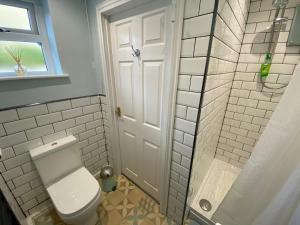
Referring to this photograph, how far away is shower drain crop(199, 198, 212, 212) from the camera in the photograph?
4.44ft

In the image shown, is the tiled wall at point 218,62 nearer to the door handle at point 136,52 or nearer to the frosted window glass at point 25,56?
the door handle at point 136,52

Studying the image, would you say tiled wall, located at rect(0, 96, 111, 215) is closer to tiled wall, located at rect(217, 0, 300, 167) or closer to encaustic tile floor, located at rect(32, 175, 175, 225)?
encaustic tile floor, located at rect(32, 175, 175, 225)

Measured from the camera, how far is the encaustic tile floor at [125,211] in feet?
4.48

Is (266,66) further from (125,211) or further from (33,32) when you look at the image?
(33,32)

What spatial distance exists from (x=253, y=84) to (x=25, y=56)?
7.47ft

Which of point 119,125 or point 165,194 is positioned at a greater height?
point 119,125

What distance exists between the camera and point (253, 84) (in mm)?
1519

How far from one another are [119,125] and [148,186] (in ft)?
2.54

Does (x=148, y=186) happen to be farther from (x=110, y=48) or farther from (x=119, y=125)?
(x=110, y=48)

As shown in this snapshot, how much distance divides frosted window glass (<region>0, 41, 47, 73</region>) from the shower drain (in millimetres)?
2040

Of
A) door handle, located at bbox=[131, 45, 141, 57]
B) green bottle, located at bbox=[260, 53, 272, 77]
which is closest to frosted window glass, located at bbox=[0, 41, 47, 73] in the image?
door handle, located at bbox=[131, 45, 141, 57]

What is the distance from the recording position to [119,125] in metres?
1.58

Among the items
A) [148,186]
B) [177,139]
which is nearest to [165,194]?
[148,186]

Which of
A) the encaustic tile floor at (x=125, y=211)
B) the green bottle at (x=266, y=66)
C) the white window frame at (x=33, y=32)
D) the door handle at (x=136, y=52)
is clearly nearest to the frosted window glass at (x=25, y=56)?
the white window frame at (x=33, y=32)
